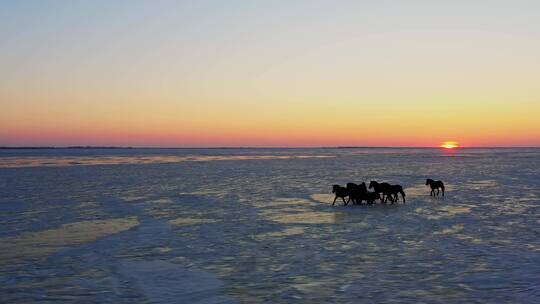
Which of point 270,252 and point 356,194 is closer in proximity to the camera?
point 270,252

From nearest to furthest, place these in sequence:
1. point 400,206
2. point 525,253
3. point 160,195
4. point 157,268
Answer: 1. point 157,268
2. point 525,253
3. point 400,206
4. point 160,195

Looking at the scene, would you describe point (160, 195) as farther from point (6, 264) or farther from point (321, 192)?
point (6, 264)

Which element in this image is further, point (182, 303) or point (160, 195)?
point (160, 195)

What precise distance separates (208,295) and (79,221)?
8.53 metres

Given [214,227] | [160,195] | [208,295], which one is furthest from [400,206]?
[208,295]

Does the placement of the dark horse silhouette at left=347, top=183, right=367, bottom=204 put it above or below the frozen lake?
above

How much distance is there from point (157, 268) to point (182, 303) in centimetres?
214

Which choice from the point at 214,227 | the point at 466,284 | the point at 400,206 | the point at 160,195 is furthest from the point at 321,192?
the point at 466,284

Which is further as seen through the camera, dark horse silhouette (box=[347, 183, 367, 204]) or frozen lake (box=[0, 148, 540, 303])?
dark horse silhouette (box=[347, 183, 367, 204])

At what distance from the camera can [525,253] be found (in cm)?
962

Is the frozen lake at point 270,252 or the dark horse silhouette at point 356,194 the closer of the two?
the frozen lake at point 270,252

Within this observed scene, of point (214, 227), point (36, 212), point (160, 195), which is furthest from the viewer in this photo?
point (160, 195)

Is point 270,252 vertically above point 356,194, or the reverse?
point 356,194

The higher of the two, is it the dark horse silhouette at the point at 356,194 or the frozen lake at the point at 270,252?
the dark horse silhouette at the point at 356,194
